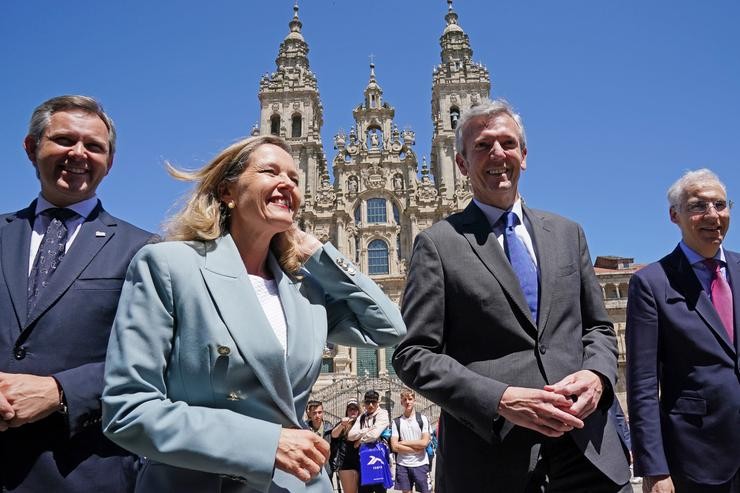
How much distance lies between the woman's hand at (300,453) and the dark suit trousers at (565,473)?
1.15m

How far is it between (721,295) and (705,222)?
510 mm

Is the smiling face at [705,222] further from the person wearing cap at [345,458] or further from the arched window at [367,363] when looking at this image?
the arched window at [367,363]

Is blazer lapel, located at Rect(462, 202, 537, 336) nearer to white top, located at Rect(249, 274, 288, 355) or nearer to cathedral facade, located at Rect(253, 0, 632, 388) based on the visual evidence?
white top, located at Rect(249, 274, 288, 355)

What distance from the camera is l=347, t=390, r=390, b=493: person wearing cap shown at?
25.3 feet

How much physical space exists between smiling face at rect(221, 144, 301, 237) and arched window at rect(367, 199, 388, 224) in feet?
118

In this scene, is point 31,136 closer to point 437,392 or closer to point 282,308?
point 282,308

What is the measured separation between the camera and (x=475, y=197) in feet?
10.7

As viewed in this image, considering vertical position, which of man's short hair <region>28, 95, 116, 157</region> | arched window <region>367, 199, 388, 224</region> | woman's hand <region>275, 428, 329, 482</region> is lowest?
woman's hand <region>275, 428, 329, 482</region>

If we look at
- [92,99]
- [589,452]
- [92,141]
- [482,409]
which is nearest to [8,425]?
[92,141]

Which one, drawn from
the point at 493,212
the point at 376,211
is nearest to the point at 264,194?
the point at 493,212

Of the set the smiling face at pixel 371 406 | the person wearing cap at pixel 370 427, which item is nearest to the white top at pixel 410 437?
the person wearing cap at pixel 370 427

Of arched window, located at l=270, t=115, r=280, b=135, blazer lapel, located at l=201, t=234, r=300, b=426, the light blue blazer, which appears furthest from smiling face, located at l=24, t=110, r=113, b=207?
arched window, located at l=270, t=115, r=280, b=135

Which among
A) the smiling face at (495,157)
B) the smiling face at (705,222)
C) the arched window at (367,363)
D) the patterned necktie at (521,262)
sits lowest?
the arched window at (367,363)

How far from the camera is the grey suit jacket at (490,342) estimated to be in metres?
2.54
